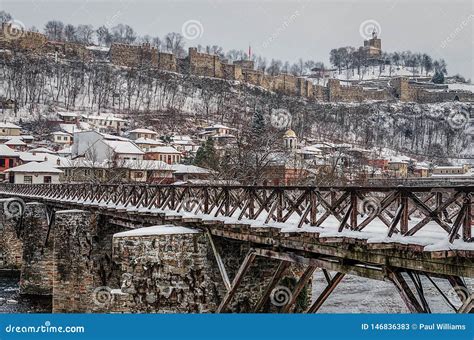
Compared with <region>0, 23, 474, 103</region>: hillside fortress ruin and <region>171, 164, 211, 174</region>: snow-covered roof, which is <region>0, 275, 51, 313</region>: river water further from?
<region>0, 23, 474, 103</region>: hillside fortress ruin

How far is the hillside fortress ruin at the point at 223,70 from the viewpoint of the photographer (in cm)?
10325

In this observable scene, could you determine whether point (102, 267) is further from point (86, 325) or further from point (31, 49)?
point (31, 49)

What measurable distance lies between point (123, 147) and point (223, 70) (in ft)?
219

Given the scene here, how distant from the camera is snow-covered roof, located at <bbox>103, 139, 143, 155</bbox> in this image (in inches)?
2159

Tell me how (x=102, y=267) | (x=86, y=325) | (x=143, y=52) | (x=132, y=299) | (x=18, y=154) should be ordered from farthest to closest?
1. (x=143, y=52)
2. (x=18, y=154)
3. (x=102, y=267)
4. (x=132, y=299)
5. (x=86, y=325)

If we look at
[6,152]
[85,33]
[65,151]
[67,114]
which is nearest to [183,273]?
[6,152]

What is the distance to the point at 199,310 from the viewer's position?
1189 cm

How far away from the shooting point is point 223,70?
11981 cm

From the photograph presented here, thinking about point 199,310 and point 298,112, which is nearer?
point 199,310

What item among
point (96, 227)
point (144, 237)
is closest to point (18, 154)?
point (96, 227)

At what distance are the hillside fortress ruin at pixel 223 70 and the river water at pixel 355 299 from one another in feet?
260

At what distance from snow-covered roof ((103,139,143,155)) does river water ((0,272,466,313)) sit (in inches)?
1142

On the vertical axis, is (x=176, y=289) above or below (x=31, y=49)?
below

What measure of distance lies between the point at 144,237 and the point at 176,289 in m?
1.27
